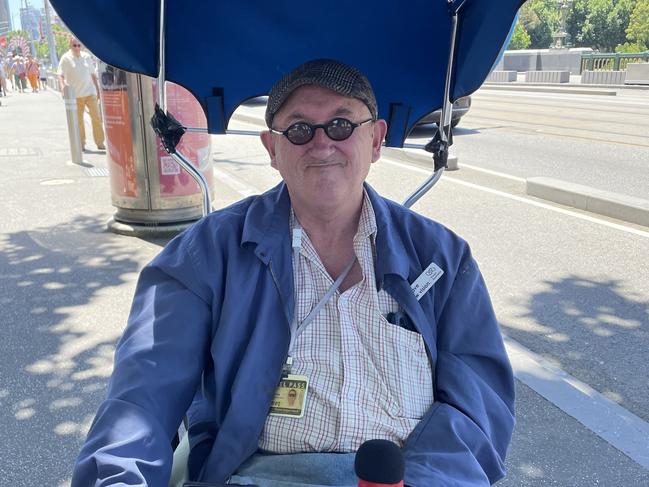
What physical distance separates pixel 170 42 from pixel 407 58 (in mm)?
974

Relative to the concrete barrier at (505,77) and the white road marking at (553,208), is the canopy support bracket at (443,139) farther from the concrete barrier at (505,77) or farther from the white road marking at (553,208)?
the concrete barrier at (505,77)

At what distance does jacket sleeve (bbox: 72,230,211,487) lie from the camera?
1619 mm

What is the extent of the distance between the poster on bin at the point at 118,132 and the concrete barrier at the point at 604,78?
27.0 meters

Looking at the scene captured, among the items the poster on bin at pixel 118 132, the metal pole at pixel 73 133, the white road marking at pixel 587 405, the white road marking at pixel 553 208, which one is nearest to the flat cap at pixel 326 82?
the white road marking at pixel 587 405

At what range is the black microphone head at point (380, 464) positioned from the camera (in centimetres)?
132

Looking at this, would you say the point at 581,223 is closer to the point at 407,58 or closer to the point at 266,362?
the point at 407,58

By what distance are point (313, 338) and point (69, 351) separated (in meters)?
2.61

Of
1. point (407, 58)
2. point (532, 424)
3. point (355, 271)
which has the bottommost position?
point (532, 424)

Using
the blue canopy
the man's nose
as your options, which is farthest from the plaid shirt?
the blue canopy

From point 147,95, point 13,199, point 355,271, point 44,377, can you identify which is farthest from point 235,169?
point 355,271

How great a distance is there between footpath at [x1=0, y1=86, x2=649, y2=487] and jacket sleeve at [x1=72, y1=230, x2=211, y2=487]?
1410 mm

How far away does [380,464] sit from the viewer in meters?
1.33

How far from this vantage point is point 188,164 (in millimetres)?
2539

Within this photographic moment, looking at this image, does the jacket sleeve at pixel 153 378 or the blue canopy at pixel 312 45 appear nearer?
the jacket sleeve at pixel 153 378
